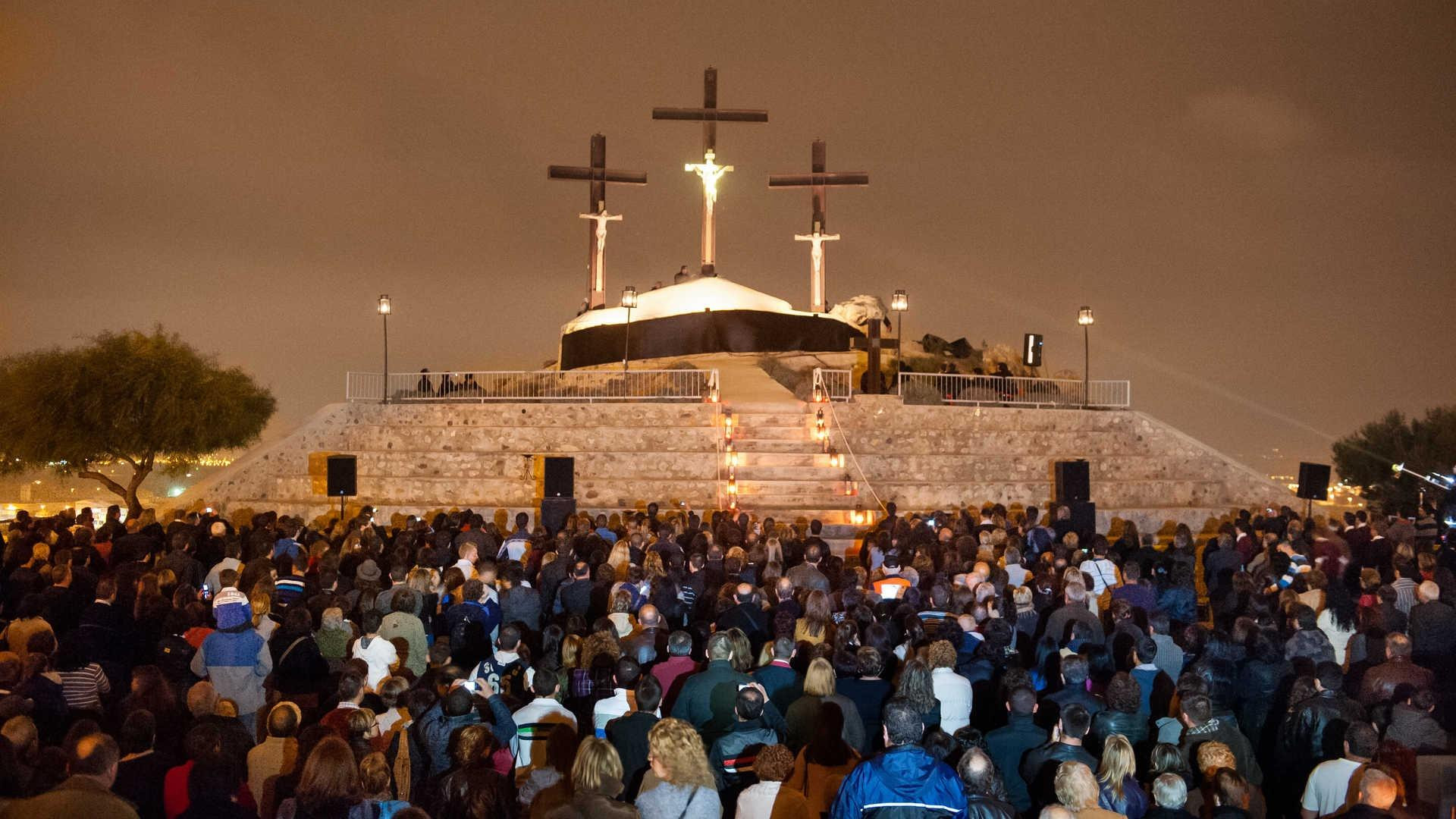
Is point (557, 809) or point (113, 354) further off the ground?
point (113, 354)

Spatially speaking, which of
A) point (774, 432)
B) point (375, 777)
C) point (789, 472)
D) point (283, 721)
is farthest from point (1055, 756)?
point (774, 432)

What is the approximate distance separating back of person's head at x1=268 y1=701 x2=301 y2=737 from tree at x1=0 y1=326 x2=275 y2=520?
2009cm

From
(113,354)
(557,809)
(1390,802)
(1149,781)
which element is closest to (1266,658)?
(1149,781)

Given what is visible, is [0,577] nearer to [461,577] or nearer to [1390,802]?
[461,577]

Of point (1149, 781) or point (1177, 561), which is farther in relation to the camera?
point (1177, 561)

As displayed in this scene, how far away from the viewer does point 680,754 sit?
507 centimetres

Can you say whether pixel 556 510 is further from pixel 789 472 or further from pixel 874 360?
pixel 874 360

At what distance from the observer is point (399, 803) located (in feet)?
17.1

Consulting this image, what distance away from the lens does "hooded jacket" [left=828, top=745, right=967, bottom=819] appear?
496cm

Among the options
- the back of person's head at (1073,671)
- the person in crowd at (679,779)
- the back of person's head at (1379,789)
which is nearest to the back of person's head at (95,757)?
the person in crowd at (679,779)

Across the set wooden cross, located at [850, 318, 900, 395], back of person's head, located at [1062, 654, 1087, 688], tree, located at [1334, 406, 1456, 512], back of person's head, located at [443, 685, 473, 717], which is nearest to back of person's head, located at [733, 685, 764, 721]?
back of person's head, located at [443, 685, 473, 717]

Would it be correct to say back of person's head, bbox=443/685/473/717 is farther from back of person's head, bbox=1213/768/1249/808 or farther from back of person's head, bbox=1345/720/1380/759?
A: back of person's head, bbox=1345/720/1380/759

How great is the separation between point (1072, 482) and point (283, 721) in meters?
15.9

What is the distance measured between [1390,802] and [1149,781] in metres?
1.14
